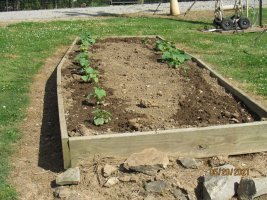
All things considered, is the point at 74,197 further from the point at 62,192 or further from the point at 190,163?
the point at 190,163

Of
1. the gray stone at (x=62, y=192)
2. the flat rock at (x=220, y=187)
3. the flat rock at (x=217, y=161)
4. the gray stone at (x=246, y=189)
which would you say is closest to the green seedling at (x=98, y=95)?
the flat rock at (x=217, y=161)

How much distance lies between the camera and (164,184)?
473cm

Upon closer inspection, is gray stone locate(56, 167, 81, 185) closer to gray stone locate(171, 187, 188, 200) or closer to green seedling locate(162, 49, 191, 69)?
gray stone locate(171, 187, 188, 200)

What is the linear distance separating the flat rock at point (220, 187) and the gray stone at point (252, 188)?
88 millimetres

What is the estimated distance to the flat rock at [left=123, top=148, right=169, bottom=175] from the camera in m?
4.89

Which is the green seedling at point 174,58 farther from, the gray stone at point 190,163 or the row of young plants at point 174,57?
the gray stone at point 190,163

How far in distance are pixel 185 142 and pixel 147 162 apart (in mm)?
579

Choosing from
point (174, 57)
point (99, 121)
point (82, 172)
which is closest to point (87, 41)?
point (174, 57)

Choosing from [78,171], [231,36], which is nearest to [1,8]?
[231,36]

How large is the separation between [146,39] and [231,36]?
277cm

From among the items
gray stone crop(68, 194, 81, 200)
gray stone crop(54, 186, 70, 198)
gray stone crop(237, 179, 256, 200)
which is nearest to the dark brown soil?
gray stone crop(54, 186, 70, 198)

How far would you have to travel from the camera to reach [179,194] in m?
4.65

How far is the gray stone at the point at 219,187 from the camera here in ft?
14.7
